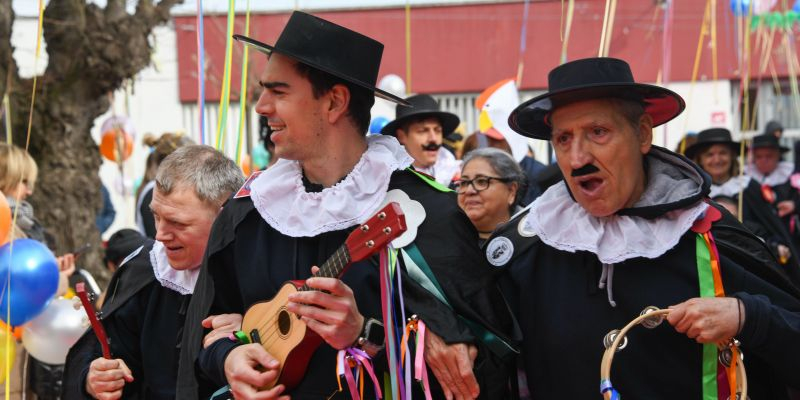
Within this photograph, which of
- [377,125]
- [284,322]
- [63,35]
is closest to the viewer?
[284,322]

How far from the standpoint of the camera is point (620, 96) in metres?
3.05

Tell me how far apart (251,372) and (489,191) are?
2557mm

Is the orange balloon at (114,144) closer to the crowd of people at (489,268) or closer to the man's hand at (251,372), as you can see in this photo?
the crowd of people at (489,268)

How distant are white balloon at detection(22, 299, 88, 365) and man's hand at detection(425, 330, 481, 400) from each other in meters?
3.13

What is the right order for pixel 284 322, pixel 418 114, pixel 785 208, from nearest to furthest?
→ pixel 284 322 → pixel 418 114 → pixel 785 208

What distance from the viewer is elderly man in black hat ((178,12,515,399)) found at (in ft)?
9.45

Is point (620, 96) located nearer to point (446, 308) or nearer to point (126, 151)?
point (446, 308)

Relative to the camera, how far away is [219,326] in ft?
10.2

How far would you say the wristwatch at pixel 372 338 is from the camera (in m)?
2.82

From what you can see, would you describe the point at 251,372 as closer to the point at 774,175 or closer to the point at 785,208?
the point at 785,208

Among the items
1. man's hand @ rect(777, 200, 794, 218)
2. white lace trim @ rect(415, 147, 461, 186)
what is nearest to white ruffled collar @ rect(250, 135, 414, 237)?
white lace trim @ rect(415, 147, 461, 186)

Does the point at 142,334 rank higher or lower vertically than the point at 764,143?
lower

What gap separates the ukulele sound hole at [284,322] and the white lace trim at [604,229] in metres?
0.81

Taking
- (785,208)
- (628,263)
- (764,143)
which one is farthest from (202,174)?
(764,143)
